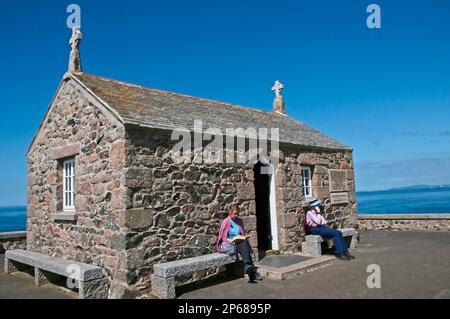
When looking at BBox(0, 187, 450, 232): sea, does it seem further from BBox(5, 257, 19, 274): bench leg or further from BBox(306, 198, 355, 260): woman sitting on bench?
BBox(306, 198, 355, 260): woman sitting on bench

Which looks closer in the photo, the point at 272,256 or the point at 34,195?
the point at 272,256

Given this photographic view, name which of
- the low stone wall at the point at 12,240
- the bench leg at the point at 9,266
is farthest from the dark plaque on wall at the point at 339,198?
the low stone wall at the point at 12,240

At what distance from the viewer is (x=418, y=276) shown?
6.72 metres

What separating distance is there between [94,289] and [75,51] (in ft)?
19.8

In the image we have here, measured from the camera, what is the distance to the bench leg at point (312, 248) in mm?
8984

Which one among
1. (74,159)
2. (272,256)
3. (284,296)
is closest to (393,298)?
(284,296)

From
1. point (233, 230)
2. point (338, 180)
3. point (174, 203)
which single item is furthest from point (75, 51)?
point (338, 180)

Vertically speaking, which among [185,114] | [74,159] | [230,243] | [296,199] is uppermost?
[185,114]

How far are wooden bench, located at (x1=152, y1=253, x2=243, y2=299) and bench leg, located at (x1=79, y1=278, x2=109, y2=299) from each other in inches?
33.9

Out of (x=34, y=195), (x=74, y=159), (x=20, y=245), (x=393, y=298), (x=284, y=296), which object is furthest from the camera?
(x=20, y=245)

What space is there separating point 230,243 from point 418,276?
3.68 meters

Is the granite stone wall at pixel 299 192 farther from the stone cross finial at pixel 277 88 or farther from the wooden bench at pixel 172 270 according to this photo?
the stone cross finial at pixel 277 88

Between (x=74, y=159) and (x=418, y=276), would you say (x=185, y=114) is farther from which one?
(x=418, y=276)

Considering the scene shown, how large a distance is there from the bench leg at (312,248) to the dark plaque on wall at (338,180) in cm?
259
